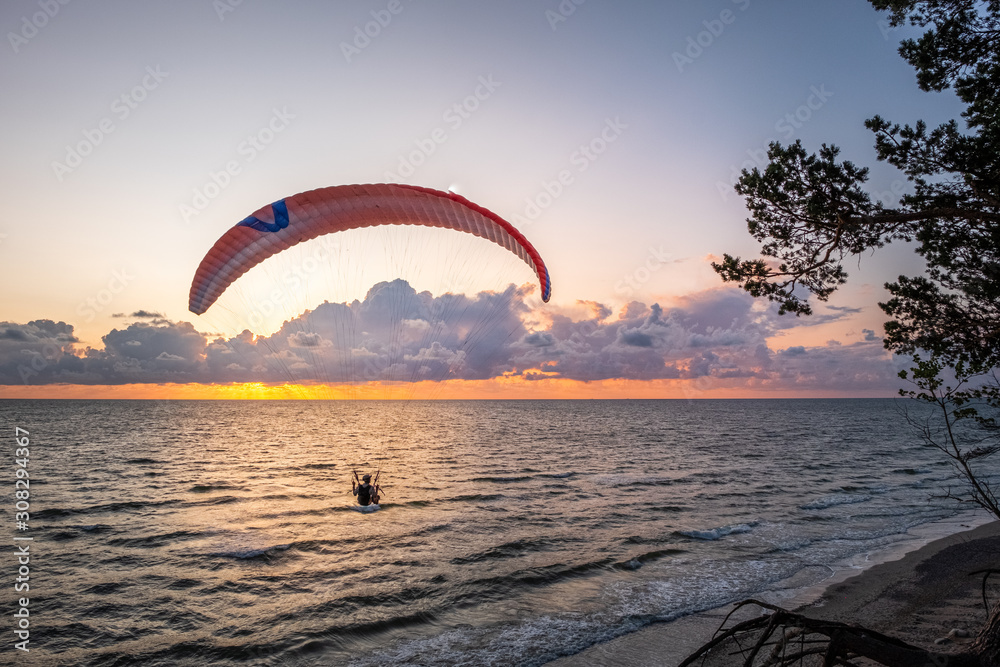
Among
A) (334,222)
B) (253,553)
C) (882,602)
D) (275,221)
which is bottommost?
(882,602)

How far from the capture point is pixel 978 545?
45.8ft

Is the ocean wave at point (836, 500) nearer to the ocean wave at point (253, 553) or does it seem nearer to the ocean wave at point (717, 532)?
the ocean wave at point (717, 532)

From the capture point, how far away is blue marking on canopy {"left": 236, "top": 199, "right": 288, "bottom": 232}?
45.4ft

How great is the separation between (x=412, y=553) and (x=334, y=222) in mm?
9990

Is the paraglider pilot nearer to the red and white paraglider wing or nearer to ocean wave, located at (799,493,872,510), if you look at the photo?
the red and white paraglider wing

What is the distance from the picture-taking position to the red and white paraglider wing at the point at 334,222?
13984 millimetres

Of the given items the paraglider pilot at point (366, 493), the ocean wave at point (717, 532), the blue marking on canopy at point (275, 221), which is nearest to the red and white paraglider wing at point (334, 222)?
the blue marking on canopy at point (275, 221)

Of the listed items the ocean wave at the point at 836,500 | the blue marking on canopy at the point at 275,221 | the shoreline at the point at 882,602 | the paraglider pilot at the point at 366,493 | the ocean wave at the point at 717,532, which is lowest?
the ocean wave at the point at 836,500

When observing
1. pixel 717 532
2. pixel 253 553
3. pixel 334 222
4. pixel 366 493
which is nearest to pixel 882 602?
pixel 717 532

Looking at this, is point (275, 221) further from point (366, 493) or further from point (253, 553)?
point (253, 553)

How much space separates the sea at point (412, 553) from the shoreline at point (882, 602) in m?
0.40

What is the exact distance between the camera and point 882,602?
10.4 metres

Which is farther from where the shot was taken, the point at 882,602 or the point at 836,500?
the point at 836,500

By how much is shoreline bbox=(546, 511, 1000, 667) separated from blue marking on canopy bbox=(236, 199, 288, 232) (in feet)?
41.0
